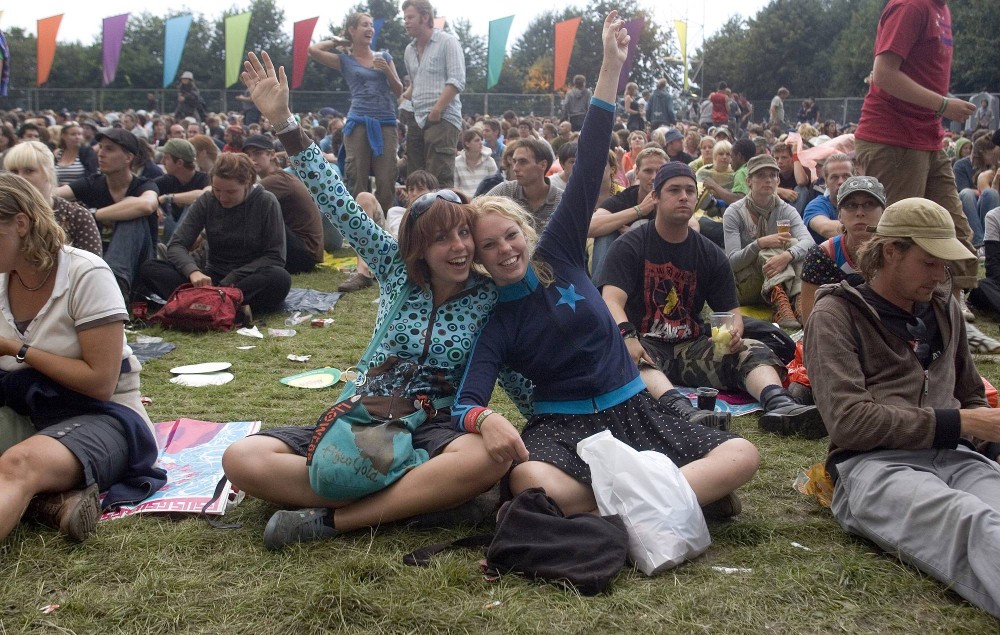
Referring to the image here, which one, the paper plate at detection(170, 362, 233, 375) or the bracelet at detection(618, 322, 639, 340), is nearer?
the bracelet at detection(618, 322, 639, 340)

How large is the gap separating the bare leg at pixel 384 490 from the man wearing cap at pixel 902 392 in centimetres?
118

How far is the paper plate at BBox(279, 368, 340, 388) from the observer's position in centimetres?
522

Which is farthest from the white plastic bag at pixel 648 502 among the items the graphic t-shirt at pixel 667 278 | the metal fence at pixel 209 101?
the metal fence at pixel 209 101

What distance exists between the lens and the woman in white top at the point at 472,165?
10453 mm

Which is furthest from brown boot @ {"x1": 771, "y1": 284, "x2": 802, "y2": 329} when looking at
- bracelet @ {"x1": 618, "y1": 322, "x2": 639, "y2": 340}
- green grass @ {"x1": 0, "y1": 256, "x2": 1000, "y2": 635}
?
green grass @ {"x1": 0, "y1": 256, "x2": 1000, "y2": 635}

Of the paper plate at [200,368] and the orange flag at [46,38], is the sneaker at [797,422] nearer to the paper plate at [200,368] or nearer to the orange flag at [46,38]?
the paper plate at [200,368]

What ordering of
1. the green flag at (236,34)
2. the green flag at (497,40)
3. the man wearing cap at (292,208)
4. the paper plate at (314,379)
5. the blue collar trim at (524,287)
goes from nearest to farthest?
1. the blue collar trim at (524,287)
2. the paper plate at (314,379)
3. the man wearing cap at (292,208)
4. the green flag at (497,40)
5. the green flag at (236,34)

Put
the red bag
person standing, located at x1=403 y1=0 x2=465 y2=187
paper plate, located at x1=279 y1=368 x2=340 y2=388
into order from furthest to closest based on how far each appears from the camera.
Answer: person standing, located at x1=403 y1=0 x2=465 y2=187 < the red bag < paper plate, located at x1=279 y1=368 x2=340 y2=388

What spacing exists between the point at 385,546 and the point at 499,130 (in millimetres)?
14869

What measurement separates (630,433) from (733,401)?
5.97 ft

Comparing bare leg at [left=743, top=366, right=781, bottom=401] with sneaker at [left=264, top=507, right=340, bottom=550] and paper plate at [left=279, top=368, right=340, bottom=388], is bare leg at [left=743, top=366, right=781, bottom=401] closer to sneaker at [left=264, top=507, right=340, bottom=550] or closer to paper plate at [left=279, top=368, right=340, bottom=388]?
paper plate at [left=279, top=368, right=340, bottom=388]

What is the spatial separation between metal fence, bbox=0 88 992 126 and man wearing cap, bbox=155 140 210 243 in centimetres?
2154

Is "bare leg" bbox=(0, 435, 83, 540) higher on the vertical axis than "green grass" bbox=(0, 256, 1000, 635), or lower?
higher

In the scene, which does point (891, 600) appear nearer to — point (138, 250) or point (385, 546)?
point (385, 546)
